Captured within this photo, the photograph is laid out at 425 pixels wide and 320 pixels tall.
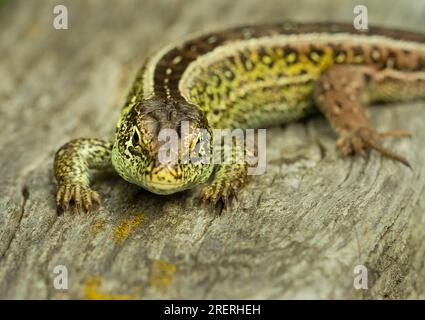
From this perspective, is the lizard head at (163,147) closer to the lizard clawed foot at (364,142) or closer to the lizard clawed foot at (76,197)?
the lizard clawed foot at (76,197)

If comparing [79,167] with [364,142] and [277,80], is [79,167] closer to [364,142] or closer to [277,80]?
[364,142]

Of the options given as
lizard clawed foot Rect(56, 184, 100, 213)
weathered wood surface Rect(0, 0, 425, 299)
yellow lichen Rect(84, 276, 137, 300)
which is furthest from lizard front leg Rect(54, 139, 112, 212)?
yellow lichen Rect(84, 276, 137, 300)

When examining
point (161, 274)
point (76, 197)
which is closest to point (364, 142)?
point (76, 197)

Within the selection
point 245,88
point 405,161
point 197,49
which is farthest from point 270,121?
point 405,161

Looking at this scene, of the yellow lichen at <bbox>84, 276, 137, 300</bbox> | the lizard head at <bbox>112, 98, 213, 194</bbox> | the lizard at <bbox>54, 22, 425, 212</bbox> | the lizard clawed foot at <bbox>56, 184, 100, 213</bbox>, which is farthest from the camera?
the lizard at <bbox>54, 22, 425, 212</bbox>

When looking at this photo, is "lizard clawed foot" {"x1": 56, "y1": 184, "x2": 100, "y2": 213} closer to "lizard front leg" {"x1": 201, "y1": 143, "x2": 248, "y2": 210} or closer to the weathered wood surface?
the weathered wood surface

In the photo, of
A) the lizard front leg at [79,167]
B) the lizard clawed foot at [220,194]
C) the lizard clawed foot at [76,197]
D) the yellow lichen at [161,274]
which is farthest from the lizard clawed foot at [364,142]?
the yellow lichen at [161,274]
